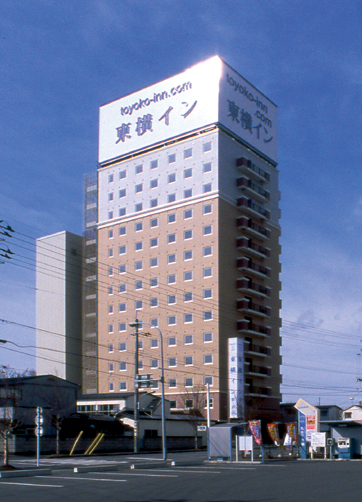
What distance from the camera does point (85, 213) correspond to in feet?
355

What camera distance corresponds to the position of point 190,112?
91.0 metres

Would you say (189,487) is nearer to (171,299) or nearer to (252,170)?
(171,299)

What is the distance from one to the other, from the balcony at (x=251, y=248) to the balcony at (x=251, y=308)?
6900 mm

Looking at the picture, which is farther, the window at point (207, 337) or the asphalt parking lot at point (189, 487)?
the window at point (207, 337)

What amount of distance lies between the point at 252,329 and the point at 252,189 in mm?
19878

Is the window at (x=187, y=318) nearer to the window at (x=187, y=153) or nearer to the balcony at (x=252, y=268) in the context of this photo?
the balcony at (x=252, y=268)

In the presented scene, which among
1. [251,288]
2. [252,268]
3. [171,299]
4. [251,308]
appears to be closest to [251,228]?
[252,268]

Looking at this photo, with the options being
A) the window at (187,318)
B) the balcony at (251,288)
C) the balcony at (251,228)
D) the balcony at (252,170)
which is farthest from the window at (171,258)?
the balcony at (252,170)

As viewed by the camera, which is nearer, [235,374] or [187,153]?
[235,374]

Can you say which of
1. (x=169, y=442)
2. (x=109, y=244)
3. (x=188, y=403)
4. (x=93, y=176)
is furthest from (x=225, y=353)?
(x=93, y=176)

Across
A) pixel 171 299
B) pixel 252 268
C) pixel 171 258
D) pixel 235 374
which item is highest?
pixel 171 258

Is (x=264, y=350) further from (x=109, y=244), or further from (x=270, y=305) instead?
(x=109, y=244)

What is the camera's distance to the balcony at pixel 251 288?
278ft

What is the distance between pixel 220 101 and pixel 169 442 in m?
47.9
